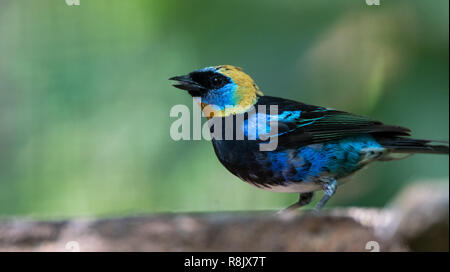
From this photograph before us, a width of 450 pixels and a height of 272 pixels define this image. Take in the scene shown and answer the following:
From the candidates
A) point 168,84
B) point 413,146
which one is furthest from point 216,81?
point 168,84

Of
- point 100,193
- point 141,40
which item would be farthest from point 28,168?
point 141,40

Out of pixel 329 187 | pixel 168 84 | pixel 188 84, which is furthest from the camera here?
pixel 168 84

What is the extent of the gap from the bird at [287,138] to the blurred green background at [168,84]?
1.47m

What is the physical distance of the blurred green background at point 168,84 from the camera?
205 inches

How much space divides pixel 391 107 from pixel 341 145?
182cm

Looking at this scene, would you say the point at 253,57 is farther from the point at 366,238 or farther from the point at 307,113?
the point at 366,238

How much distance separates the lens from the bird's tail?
11.9 feet

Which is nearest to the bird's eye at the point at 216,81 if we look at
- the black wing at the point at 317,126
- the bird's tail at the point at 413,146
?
the black wing at the point at 317,126

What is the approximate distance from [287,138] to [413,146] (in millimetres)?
990

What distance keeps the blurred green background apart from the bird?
4.82 feet

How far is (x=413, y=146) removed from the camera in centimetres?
367

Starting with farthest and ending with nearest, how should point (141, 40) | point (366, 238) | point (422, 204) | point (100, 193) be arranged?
point (141, 40) < point (100, 193) < point (422, 204) < point (366, 238)

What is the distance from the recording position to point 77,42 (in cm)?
600

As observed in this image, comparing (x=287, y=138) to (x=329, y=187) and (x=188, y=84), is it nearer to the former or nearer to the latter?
(x=329, y=187)
